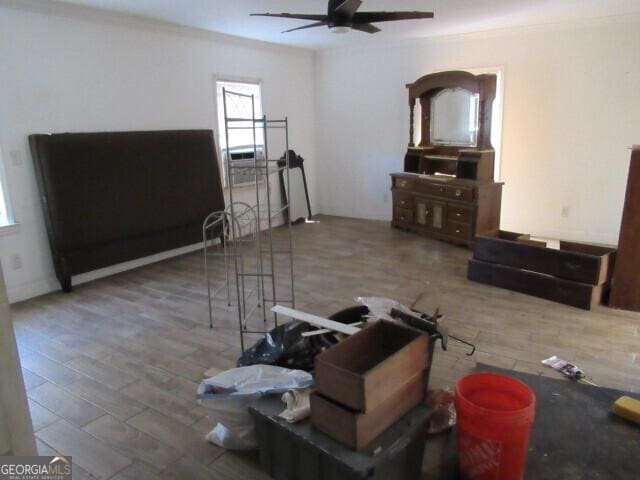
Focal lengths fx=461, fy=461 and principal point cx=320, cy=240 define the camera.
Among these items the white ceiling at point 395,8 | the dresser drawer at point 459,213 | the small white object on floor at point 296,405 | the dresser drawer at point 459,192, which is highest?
the white ceiling at point 395,8

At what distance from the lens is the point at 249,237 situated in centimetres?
564

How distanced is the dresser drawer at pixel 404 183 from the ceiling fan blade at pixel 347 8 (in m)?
2.69

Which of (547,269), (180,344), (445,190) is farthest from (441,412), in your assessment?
(445,190)

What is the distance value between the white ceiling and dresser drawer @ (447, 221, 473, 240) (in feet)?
6.85

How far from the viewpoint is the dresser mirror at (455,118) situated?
5.23 metres

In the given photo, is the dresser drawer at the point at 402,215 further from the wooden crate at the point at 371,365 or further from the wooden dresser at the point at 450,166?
the wooden crate at the point at 371,365

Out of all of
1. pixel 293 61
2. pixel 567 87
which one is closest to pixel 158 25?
pixel 293 61

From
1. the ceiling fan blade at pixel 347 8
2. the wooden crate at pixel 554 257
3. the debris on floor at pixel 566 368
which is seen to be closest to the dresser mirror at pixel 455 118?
the wooden crate at pixel 554 257

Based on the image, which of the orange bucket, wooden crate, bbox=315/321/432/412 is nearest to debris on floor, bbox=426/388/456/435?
the orange bucket

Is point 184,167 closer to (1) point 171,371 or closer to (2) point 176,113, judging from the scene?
(2) point 176,113

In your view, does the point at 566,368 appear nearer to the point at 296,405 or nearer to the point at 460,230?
the point at 296,405

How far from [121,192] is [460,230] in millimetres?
3444

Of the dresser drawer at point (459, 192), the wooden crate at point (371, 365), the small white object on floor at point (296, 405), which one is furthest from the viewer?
the dresser drawer at point (459, 192)

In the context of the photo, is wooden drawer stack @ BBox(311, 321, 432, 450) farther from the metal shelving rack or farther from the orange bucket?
the metal shelving rack
